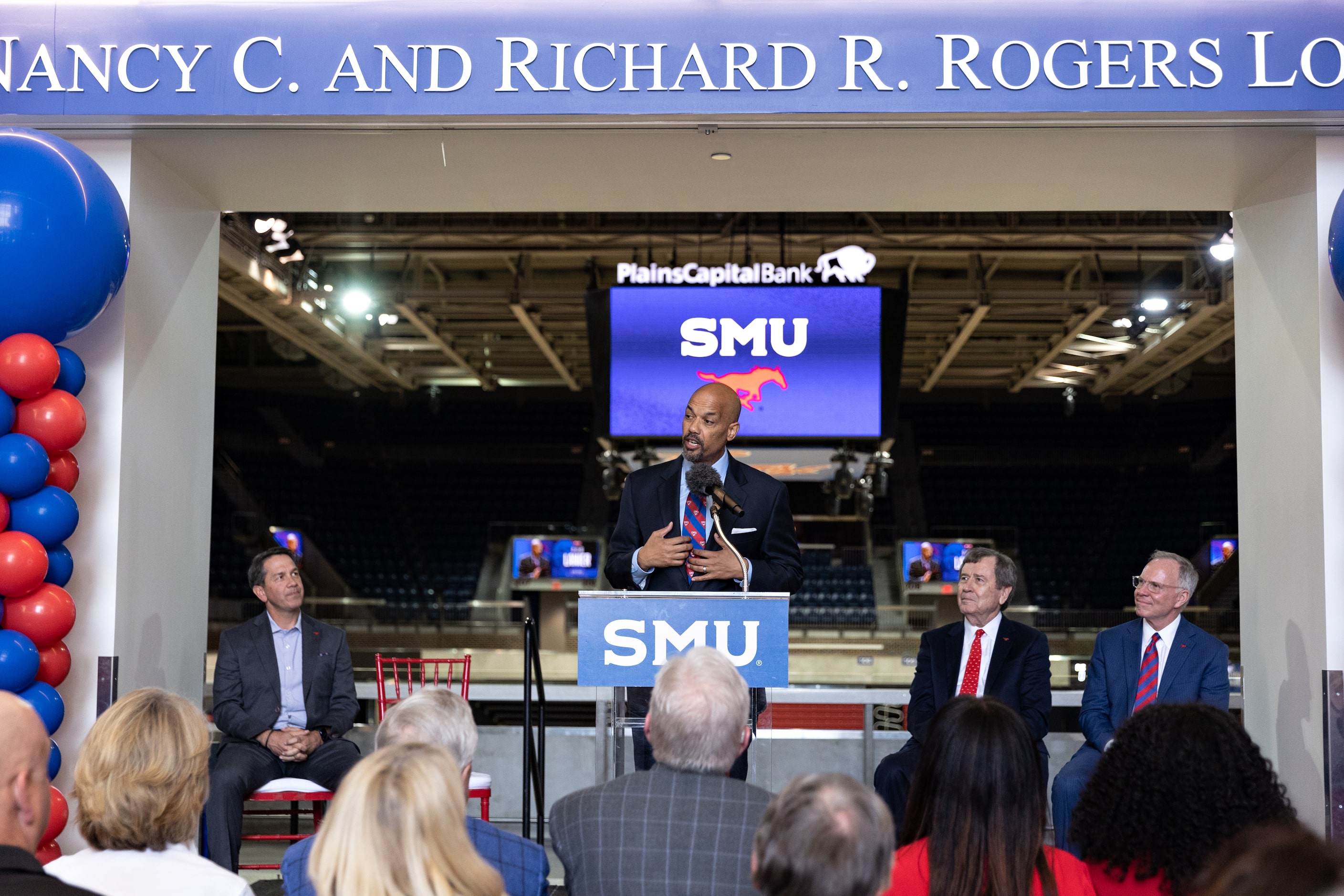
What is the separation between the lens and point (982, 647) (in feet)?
14.9

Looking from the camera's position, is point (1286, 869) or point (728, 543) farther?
point (728, 543)

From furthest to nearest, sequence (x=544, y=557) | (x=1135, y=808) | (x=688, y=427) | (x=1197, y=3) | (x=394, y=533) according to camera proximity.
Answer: (x=394, y=533) → (x=544, y=557) → (x=1197, y=3) → (x=688, y=427) → (x=1135, y=808)

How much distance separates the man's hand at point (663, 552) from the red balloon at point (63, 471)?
193 centimetres

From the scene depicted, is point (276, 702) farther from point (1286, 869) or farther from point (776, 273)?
point (776, 273)

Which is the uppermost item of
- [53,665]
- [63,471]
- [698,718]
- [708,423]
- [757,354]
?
[757,354]

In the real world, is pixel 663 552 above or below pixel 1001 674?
above

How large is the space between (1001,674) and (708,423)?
1611 millimetres

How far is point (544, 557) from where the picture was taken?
19.0 metres

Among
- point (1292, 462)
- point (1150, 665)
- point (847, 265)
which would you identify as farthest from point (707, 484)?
point (847, 265)

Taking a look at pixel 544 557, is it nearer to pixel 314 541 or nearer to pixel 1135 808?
pixel 314 541

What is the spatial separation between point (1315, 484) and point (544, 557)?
50.3 feet

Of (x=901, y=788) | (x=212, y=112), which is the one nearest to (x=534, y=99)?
(x=212, y=112)

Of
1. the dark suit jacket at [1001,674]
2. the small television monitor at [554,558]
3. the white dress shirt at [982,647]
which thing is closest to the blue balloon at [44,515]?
the dark suit jacket at [1001,674]

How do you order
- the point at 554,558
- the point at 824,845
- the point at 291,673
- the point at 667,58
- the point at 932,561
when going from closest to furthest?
1. the point at 824,845
2. the point at 667,58
3. the point at 291,673
4. the point at 932,561
5. the point at 554,558
